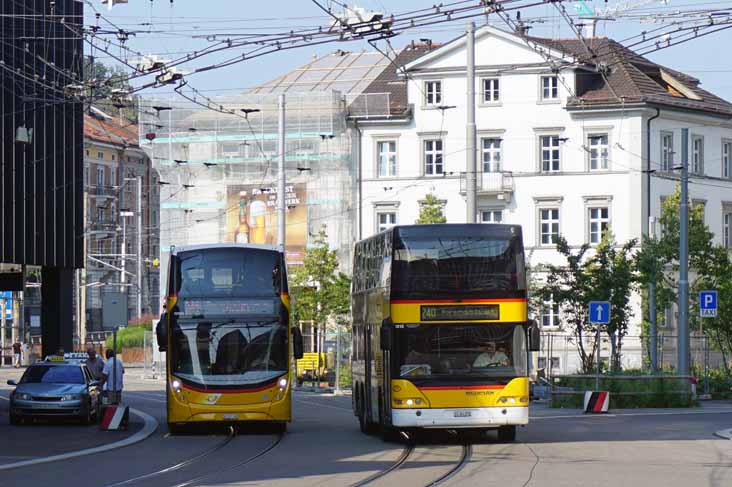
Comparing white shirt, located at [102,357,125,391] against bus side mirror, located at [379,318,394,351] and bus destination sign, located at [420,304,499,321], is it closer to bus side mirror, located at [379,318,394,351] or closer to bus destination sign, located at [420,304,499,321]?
bus side mirror, located at [379,318,394,351]

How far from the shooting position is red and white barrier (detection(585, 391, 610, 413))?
37.0 m

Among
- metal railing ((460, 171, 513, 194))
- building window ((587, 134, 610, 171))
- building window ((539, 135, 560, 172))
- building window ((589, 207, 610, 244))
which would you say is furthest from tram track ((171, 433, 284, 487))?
building window ((539, 135, 560, 172))

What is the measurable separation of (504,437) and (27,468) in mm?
8646

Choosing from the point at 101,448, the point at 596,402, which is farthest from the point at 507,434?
the point at 596,402

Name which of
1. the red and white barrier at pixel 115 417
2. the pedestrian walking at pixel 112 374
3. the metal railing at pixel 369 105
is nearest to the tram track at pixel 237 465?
the red and white barrier at pixel 115 417

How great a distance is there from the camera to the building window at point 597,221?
224ft

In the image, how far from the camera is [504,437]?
25.6 metres

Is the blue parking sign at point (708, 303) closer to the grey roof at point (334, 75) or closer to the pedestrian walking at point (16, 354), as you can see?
the grey roof at point (334, 75)

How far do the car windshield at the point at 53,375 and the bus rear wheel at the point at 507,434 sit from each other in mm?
10634

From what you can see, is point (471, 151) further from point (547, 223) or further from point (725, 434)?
point (547, 223)

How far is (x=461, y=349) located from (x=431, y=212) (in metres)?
40.5

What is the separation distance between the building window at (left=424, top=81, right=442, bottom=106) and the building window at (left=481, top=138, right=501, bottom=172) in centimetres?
303

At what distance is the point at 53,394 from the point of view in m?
31.4

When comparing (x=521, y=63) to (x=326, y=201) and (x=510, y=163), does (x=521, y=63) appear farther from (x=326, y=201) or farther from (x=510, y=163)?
(x=326, y=201)
